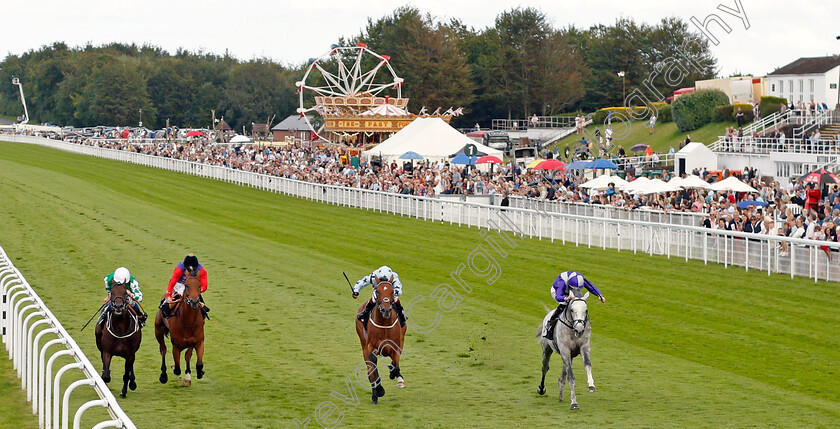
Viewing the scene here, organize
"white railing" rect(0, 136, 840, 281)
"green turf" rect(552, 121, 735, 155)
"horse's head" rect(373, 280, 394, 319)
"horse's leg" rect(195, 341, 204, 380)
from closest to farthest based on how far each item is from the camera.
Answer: "horse's head" rect(373, 280, 394, 319) < "horse's leg" rect(195, 341, 204, 380) < "white railing" rect(0, 136, 840, 281) < "green turf" rect(552, 121, 735, 155)

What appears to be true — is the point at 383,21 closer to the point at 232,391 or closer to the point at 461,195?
the point at 461,195

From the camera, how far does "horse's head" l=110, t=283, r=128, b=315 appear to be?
10344 mm

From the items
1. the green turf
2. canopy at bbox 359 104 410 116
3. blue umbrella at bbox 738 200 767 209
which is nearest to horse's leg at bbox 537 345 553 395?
blue umbrella at bbox 738 200 767 209

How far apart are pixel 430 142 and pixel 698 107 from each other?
17.2 metres

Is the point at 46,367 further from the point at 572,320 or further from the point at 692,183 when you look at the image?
the point at 692,183

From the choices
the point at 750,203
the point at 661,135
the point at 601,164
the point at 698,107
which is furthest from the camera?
the point at 661,135

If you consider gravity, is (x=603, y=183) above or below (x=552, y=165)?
below

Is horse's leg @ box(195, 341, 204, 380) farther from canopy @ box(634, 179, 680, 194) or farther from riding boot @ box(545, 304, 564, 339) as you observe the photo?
canopy @ box(634, 179, 680, 194)

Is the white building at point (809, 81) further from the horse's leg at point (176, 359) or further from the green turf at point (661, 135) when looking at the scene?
the horse's leg at point (176, 359)

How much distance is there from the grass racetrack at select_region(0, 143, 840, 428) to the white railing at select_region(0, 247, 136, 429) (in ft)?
1.15

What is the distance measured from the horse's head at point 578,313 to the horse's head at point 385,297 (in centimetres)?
172

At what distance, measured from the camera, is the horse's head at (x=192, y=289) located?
10524mm

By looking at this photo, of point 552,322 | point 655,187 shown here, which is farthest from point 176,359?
point 655,187

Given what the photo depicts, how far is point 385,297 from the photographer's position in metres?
10.2
